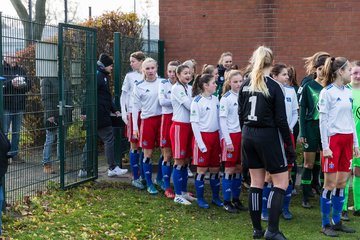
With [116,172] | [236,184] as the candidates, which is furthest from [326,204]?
[116,172]

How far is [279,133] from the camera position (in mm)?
6328

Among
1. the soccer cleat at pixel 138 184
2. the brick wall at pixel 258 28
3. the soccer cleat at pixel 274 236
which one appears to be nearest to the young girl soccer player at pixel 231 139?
the soccer cleat at pixel 274 236

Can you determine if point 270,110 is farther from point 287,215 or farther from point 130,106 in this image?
point 130,106

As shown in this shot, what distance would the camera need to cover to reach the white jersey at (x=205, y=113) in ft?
26.2

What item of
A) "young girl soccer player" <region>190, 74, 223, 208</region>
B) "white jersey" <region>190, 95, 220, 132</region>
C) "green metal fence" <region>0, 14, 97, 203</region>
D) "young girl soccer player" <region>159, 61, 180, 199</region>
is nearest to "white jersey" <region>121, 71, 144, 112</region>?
"green metal fence" <region>0, 14, 97, 203</region>

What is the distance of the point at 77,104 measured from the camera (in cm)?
917

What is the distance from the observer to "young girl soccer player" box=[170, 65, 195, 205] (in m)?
8.27

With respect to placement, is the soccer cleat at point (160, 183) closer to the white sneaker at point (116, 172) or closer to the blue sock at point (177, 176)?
the blue sock at point (177, 176)

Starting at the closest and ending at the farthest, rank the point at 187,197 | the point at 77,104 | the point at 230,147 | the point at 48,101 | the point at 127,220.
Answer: the point at 127,220 → the point at 230,147 → the point at 48,101 → the point at 187,197 → the point at 77,104

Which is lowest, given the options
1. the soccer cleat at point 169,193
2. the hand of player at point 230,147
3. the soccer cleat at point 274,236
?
the soccer cleat at point 274,236

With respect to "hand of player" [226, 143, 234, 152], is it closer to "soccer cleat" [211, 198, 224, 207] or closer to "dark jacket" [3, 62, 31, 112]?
"soccer cleat" [211, 198, 224, 207]

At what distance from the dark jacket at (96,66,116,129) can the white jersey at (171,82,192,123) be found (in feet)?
6.49

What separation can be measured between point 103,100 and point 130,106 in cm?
65

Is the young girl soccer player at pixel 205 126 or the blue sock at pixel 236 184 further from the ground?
the young girl soccer player at pixel 205 126
